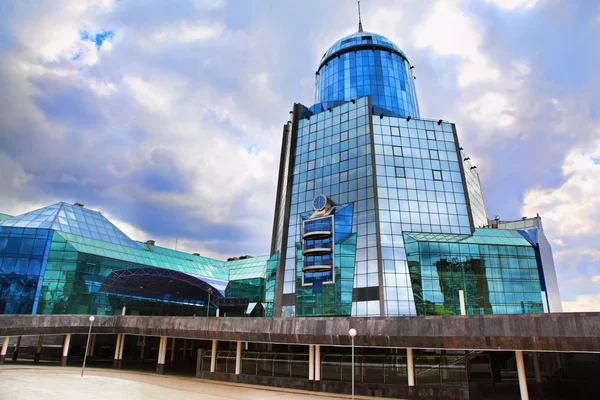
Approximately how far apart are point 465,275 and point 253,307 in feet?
162

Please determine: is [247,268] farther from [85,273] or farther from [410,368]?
[410,368]

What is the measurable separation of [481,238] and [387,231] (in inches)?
553

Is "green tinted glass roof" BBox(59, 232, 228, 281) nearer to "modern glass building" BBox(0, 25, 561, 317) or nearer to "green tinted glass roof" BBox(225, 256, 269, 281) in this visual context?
"modern glass building" BBox(0, 25, 561, 317)

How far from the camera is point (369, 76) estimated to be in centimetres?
8438

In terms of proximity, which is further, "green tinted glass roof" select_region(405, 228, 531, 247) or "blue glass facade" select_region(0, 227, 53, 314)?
"blue glass facade" select_region(0, 227, 53, 314)

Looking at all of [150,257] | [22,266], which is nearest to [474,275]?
[150,257]

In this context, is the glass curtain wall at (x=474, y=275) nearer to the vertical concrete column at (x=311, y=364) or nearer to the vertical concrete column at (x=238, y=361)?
the vertical concrete column at (x=311, y=364)

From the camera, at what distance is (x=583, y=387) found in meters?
39.6

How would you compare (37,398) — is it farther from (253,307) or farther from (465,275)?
(253,307)

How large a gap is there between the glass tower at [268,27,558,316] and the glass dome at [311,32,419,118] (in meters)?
5.85

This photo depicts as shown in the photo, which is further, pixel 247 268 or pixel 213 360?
pixel 247 268

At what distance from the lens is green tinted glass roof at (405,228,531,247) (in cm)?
5794

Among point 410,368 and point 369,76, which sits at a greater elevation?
point 369,76

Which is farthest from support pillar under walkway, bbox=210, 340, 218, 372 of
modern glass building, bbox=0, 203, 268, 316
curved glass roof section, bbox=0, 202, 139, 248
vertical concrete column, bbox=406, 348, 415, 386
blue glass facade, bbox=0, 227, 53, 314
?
curved glass roof section, bbox=0, 202, 139, 248
